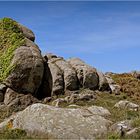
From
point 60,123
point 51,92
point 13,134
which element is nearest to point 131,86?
point 51,92

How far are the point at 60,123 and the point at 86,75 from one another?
18.6 metres

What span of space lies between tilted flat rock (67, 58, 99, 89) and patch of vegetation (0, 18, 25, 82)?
21.4 ft

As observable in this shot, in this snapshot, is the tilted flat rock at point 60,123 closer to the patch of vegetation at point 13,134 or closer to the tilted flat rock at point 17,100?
the patch of vegetation at point 13,134

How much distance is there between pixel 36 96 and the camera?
126 feet

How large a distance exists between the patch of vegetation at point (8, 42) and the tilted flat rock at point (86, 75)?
652 cm

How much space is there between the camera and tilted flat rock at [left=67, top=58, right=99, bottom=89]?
135ft

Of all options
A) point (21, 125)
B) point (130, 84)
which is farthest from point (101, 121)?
point (130, 84)

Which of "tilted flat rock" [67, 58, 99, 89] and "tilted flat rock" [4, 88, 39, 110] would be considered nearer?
"tilted flat rock" [4, 88, 39, 110]

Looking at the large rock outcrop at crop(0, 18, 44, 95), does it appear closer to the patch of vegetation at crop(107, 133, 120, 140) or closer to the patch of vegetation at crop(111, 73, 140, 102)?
the patch of vegetation at crop(111, 73, 140, 102)

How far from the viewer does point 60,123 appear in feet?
75.9

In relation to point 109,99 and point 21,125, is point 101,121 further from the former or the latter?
point 109,99

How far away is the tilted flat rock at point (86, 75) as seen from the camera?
41.1 meters

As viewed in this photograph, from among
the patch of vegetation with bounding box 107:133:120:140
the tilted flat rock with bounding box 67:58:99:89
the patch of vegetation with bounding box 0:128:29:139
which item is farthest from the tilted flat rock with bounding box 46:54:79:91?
the patch of vegetation with bounding box 107:133:120:140

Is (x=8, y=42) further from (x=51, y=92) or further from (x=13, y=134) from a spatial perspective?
(x=13, y=134)
